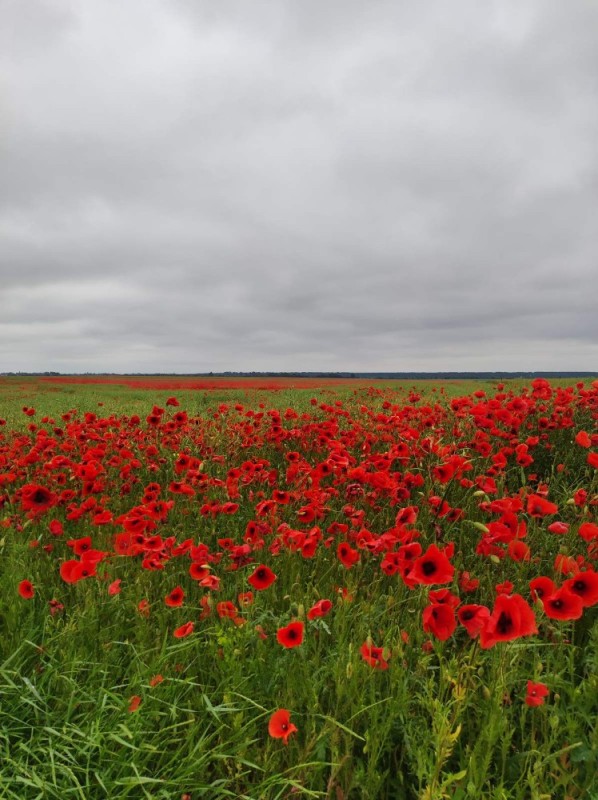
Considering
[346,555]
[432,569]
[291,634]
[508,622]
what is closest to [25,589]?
[291,634]

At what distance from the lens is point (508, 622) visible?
5.01 feet

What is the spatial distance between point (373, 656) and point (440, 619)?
0.38 metres

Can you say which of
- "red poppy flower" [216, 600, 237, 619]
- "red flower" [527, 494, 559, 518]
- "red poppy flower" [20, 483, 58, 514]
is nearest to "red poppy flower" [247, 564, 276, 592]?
"red poppy flower" [216, 600, 237, 619]

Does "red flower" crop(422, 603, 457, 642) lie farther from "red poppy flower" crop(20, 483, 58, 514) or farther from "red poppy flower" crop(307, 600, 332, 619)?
"red poppy flower" crop(20, 483, 58, 514)

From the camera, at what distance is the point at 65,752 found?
1.79 meters

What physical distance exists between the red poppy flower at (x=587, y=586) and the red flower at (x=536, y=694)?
337 millimetres

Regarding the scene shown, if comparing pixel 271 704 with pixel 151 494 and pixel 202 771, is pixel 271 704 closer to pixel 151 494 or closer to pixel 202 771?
pixel 202 771

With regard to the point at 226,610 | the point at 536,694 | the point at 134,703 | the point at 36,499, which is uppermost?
the point at 36,499

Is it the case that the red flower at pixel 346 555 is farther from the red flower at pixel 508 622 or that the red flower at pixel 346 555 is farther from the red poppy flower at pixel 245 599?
the red flower at pixel 508 622

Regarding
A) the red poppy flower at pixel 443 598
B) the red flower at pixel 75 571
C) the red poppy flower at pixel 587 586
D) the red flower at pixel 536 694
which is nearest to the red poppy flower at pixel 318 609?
the red poppy flower at pixel 443 598

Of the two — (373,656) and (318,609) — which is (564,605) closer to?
(373,656)

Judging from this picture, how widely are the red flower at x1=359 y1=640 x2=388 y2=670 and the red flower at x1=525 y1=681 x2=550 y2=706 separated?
19.5 inches

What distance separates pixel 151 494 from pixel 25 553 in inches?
33.3

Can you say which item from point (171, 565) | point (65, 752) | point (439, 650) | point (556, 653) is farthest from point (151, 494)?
point (556, 653)
